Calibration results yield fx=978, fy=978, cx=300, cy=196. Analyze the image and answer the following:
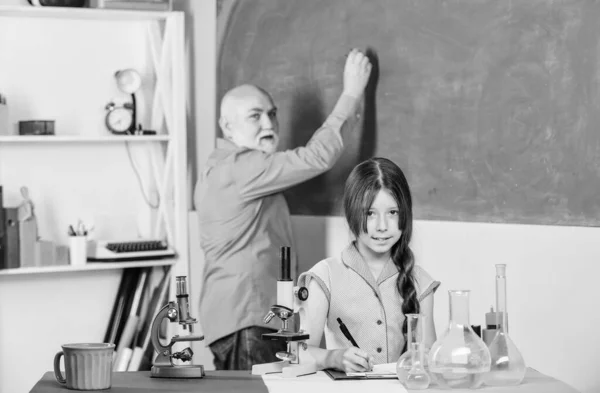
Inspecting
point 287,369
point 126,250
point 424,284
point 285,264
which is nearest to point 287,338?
point 287,369

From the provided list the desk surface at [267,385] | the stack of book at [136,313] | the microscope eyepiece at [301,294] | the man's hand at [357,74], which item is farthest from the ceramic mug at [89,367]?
→ the stack of book at [136,313]

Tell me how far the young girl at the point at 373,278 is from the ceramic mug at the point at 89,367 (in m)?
0.58

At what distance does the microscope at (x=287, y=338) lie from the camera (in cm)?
224

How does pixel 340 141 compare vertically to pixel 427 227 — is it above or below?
above

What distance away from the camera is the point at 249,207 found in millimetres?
3646

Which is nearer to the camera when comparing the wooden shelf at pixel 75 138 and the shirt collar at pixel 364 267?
the shirt collar at pixel 364 267

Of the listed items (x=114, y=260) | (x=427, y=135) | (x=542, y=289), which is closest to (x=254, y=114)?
(x=427, y=135)

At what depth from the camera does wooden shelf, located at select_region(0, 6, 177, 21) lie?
418cm

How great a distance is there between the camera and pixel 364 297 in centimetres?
261

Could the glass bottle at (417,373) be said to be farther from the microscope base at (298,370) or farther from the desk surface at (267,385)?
the microscope base at (298,370)

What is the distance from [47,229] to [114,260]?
382 millimetres

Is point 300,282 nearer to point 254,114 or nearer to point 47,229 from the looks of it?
point 254,114

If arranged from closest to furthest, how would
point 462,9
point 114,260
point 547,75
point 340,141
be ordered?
point 547,75 < point 462,9 < point 340,141 < point 114,260

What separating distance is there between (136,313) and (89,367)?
8.11 feet
